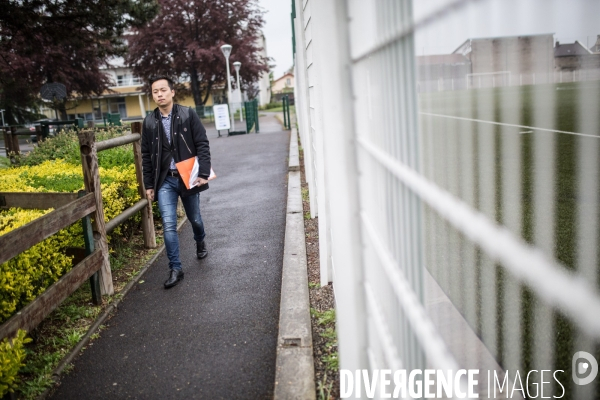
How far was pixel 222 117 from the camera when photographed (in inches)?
859

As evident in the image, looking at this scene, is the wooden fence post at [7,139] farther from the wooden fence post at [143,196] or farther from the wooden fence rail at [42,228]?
the wooden fence rail at [42,228]

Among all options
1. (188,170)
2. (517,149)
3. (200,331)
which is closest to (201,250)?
(188,170)

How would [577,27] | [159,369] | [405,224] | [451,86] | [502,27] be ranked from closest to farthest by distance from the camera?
[577,27] → [502,27] → [451,86] → [405,224] → [159,369]

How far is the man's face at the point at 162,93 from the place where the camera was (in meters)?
4.86

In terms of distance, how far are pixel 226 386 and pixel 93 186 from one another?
2263 mm

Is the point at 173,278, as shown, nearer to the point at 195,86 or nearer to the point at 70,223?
the point at 70,223

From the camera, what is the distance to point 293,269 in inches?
187

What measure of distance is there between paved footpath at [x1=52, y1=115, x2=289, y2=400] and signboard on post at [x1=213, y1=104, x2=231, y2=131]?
15.2m

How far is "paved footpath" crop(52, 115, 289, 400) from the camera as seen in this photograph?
3.14 m

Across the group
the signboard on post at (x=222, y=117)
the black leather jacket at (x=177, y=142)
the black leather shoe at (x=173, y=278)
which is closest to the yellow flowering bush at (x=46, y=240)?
the black leather jacket at (x=177, y=142)

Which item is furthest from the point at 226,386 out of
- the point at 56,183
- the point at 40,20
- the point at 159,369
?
the point at 40,20

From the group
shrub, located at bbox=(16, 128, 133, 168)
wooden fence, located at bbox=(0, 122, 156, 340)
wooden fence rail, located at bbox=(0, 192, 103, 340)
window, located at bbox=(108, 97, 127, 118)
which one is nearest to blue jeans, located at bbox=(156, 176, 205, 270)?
wooden fence, located at bbox=(0, 122, 156, 340)

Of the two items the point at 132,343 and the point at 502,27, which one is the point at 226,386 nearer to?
the point at 132,343

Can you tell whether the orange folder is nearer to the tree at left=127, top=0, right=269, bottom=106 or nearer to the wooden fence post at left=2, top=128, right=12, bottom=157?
the wooden fence post at left=2, top=128, right=12, bottom=157
